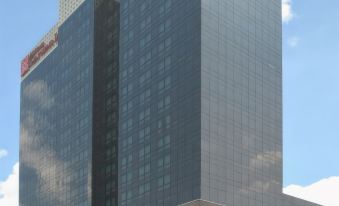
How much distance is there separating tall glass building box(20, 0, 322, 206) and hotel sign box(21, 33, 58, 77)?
470 inches

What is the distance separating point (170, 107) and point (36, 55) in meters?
69.7

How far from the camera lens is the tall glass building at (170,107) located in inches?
4835

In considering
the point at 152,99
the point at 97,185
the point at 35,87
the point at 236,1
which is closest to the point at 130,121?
the point at 152,99

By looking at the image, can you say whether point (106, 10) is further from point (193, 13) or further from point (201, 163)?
point (201, 163)

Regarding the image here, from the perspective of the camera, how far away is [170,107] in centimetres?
12838

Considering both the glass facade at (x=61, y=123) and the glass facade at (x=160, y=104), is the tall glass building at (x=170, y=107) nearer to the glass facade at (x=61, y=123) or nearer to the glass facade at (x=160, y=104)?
the glass facade at (x=160, y=104)

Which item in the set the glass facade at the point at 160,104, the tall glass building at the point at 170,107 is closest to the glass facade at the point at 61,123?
the tall glass building at the point at 170,107

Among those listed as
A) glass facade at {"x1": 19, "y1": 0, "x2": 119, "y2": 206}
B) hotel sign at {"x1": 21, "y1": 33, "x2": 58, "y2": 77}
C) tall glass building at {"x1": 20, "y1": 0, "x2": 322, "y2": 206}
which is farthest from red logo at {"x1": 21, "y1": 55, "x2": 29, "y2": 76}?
tall glass building at {"x1": 20, "y1": 0, "x2": 322, "y2": 206}

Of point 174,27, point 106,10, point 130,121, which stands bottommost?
point 130,121

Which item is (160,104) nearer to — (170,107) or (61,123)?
(170,107)

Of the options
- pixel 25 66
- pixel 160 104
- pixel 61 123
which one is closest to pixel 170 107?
pixel 160 104

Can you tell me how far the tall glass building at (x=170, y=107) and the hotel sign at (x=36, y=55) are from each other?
11.9 meters

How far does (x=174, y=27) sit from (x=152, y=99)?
13.9 meters

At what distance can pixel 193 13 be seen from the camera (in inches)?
5032
